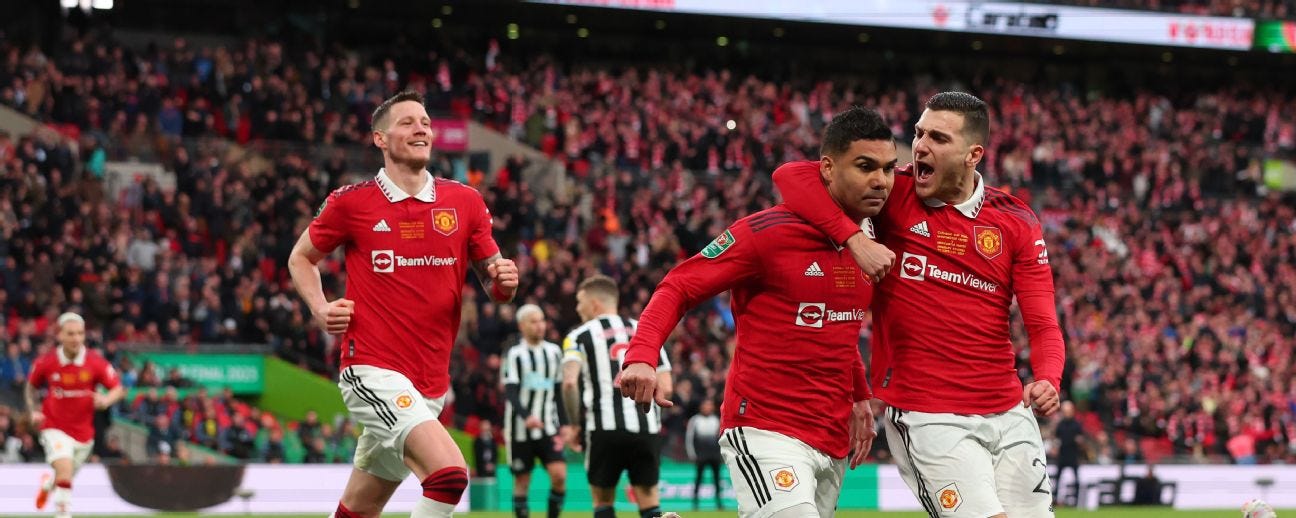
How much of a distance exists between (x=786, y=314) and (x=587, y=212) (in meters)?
24.4

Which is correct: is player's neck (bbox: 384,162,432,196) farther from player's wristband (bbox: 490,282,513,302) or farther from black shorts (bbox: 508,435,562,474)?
black shorts (bbox: 508,435,562,474)

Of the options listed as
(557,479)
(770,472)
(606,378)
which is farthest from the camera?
(557,479)

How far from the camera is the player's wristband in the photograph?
8.36m

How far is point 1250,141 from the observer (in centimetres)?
4131

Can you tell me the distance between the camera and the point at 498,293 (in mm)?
→ 8438

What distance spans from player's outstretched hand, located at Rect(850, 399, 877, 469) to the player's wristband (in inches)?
88.4

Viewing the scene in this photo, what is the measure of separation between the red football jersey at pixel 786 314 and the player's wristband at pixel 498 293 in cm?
200

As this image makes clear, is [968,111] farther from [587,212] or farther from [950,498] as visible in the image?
[587,212]

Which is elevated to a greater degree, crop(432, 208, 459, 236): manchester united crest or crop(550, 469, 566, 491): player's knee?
crop(432, 208, 459, 236): manchester united crest

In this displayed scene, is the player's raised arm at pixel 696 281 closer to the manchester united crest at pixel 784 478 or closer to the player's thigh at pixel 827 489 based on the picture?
the manchester united crest at pixel 784 478

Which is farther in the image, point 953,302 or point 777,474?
point 953,302

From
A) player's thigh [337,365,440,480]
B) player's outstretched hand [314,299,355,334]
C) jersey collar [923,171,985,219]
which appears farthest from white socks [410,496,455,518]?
jersey collar [923,171,985,219]

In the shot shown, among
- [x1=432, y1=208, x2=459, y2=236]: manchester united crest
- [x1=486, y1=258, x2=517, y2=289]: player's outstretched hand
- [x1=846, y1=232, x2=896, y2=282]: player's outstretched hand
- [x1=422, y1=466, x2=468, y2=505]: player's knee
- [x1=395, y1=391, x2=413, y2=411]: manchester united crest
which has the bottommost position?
[x1=422, y1=466, x2=468, y2=505]: player's knee

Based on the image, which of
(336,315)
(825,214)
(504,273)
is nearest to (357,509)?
(336,315)
